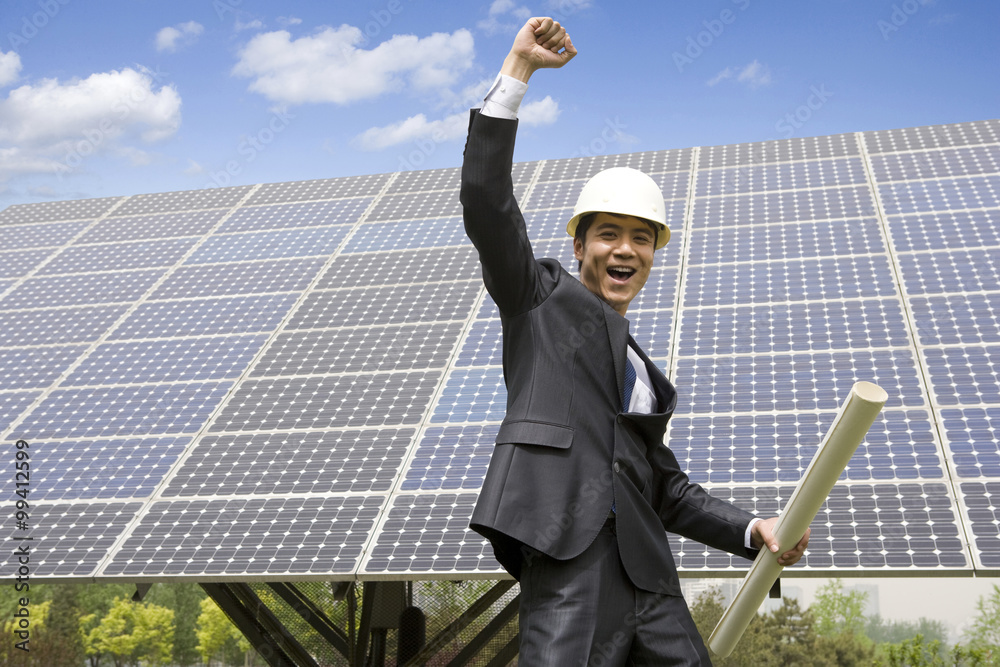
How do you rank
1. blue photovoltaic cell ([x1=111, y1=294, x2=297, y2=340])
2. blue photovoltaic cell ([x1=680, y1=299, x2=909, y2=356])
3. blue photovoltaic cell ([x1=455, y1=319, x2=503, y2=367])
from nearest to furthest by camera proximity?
blue photovoltaic cell ([x1=680, y1=299, x2=909, y2=356]) → blue photovoltaic cell ([x1=455, y1=319, x2=503, y2=367]) → blue photovoltaic cell ([x1=111, y1=294, x2=297, y2=340])

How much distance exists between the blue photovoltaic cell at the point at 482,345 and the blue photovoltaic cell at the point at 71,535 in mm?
3075

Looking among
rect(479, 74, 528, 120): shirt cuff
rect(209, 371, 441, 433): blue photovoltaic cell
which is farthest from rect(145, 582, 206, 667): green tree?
rect(479, 74, 528, 120): shirt cuff

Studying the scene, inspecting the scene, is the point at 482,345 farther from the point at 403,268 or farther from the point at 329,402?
the point at 403,268

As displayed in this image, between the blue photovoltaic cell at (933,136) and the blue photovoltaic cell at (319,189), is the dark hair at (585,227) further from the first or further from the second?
the blue photovoltaic cell at (319,189)

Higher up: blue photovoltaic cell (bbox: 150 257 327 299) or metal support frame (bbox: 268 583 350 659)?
blue photovoltaic cell (bbox: 150 257 327 299)

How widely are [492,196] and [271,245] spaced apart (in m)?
9.98

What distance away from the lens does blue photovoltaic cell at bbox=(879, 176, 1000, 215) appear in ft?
33.6

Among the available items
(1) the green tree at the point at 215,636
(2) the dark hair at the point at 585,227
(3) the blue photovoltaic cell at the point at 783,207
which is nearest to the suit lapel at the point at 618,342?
(2) the dark hair at the point at 585,227

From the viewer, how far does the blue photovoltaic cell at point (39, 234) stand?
13781mm

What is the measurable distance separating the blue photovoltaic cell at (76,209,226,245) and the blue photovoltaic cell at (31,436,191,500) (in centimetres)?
531

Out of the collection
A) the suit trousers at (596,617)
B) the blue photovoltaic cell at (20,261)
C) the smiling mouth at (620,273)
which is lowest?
the blue photovoltaic cell at (20,261)

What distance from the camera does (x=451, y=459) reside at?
291 inches

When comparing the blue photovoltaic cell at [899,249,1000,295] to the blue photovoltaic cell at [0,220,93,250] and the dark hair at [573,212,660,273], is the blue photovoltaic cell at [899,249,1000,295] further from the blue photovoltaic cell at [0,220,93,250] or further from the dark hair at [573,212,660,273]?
the blue photovoltaic cell at [0,220,93,250]

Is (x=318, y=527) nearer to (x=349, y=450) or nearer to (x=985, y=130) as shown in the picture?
(x=349, y=450)
